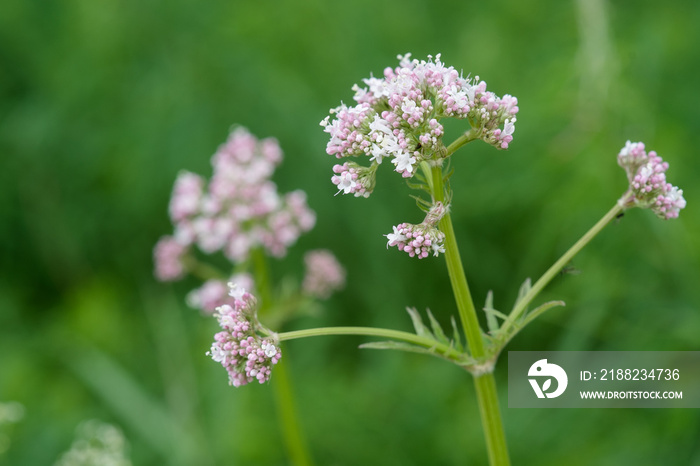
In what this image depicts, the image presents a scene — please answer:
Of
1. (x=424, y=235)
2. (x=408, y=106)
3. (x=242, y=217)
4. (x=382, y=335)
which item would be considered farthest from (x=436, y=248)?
(x=242, y=217)

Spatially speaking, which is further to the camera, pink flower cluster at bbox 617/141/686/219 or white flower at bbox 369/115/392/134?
pink flower cluster at bbox 617/141/686/219

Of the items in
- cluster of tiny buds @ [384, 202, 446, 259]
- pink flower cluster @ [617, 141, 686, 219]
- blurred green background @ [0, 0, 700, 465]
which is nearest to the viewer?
cluster of tiny buds @ [384, 202, 446, 259]

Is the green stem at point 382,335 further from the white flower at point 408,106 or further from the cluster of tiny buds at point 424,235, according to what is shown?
the white flower at point 408,106

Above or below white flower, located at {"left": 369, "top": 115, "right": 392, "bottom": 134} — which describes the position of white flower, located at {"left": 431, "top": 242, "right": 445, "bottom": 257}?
below

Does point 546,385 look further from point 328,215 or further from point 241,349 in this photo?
point 328,215

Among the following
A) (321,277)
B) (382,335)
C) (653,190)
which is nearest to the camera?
(382,335)

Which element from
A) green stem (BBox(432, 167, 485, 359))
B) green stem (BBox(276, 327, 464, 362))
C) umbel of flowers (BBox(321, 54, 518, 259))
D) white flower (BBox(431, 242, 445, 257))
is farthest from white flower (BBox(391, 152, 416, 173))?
green stem (BBox(276, 327, 464, 362))

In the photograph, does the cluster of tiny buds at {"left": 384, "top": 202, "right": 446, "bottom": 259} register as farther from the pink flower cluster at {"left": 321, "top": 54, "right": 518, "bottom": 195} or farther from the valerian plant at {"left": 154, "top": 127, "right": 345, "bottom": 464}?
the valerian plant at {"left": 154, "top": 127, "right": 345, "bottom": 464}

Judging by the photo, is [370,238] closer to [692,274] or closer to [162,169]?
[162,169]
